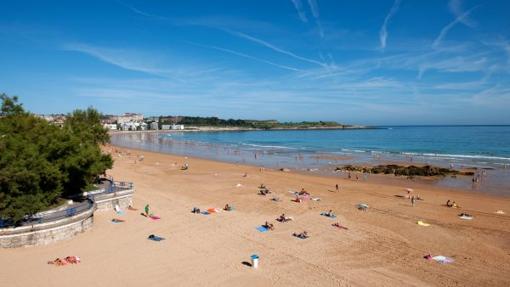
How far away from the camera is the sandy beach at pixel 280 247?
552 inches

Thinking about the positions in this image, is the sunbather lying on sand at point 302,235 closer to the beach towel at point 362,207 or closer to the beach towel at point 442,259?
the beach towel at point 442,259

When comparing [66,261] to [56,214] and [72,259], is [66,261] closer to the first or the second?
[72,259]

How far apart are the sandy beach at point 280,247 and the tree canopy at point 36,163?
206 cm

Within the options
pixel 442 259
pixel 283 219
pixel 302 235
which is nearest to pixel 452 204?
pixel 442 259

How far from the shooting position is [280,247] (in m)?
17.5

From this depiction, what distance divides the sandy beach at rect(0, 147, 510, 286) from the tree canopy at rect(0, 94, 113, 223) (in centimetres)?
206

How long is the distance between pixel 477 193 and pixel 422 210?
10.0 metres

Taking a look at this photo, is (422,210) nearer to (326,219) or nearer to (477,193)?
(326,219)

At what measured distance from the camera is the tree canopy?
50.4 feet

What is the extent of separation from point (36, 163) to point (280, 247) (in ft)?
35.9

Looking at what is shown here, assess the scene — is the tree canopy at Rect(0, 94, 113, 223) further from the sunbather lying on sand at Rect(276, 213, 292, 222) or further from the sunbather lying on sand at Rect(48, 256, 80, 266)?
the sunbather lying on sand at Rect(276, 213, 292, 222)

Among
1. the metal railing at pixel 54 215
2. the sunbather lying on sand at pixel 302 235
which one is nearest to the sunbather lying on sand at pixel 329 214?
the sunbather lying on sand at pixel 302 235

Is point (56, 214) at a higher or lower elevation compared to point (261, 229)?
higher

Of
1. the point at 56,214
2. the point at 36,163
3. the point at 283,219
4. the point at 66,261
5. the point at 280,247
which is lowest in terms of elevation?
the point at 280,247
